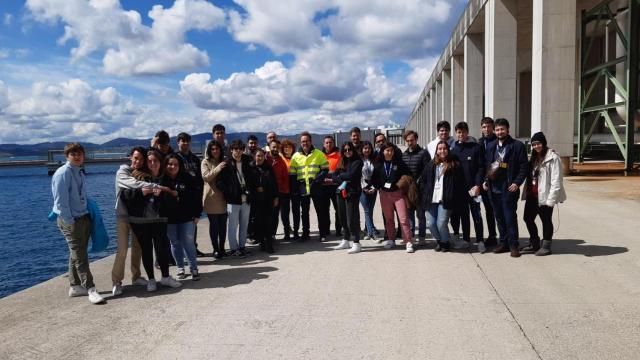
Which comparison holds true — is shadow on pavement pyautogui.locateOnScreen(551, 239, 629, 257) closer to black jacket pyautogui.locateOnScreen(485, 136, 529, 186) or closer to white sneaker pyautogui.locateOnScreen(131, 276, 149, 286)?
black jacket pyautogui.locateOnScreen(485, 136, 529, 186)

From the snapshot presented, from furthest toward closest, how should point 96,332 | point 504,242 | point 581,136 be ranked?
point 581,136 < point 504,242 < point 96,332

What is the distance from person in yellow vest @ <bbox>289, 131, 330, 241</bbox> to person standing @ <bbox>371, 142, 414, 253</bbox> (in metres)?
1.10

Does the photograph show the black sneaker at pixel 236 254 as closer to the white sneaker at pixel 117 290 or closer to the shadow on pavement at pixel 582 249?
the white sneaker at pixel 117 290

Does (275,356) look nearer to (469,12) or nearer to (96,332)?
(96,332)

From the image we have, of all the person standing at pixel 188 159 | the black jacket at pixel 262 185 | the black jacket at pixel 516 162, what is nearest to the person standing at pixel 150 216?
the person standing at pixel 188 159

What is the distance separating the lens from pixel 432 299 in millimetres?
4750

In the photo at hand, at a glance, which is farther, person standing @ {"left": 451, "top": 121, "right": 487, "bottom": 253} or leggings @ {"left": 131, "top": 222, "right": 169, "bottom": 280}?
person standing @ {"left": 451, "top": 121, "right": 487, "bottom": 253}

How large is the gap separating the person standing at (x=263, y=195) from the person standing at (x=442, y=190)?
2443 mm

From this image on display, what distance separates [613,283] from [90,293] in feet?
19.2

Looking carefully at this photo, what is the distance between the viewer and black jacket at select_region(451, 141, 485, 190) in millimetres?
6668

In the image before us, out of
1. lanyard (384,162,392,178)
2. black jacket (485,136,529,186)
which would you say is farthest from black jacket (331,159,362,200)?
black jacket (485,136,529,186)

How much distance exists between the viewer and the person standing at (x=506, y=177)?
20.6 feet

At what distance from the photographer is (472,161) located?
670 cm

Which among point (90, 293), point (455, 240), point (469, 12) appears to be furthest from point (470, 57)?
point (90, 293)
